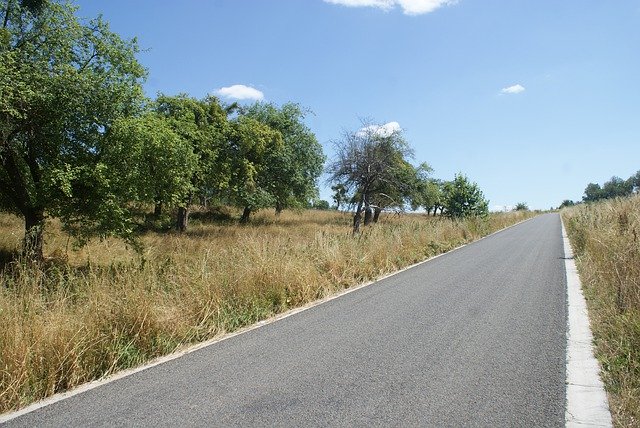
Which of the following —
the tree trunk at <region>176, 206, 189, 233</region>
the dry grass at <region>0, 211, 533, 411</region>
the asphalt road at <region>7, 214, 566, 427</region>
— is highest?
the tree trunk at <region>176, 206, 189, 233</region>

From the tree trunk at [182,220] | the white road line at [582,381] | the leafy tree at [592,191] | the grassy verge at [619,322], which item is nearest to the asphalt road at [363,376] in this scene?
the white road line at [582,381]

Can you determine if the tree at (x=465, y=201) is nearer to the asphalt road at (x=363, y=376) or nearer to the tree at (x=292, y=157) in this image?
the tree at (x=292, y=157)

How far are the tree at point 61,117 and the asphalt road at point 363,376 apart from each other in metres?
10.4

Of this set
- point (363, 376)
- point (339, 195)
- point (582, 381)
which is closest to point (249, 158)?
point (339, 195)

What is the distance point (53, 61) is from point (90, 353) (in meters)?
12.6

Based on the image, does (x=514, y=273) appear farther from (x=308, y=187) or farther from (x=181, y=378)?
(x=308, y=187)

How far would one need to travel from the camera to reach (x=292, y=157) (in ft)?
109

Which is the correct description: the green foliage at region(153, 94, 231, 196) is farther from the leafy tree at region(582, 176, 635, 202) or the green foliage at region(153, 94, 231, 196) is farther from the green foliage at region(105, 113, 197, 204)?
the leafy tree at region(582, 176, 635, 202)

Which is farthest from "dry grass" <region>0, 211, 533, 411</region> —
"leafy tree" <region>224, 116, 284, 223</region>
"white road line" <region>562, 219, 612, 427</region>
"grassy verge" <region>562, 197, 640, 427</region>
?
"leafy tree" <region>224, 116, 284, 223</region>

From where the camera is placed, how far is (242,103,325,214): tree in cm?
3212

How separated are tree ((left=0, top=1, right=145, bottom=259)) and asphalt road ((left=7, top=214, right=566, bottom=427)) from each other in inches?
409

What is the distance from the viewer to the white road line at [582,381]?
3.19m

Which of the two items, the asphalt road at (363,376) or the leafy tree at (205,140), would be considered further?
the leafy tree at (205,140)

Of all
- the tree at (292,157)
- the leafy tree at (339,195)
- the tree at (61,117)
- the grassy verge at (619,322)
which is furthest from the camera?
the tree at (292,157)
